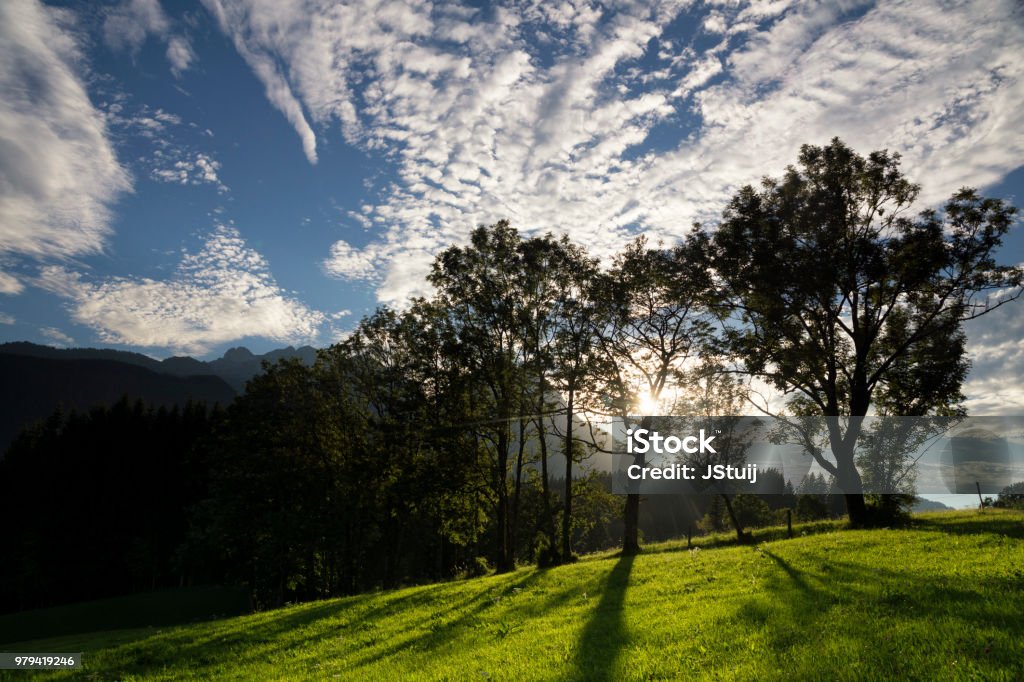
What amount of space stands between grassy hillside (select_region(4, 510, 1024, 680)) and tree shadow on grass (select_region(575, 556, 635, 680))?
0.06 metres

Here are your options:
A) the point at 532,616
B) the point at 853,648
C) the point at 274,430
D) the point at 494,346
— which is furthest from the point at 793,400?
the point at 274,430

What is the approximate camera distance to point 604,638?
1180cm

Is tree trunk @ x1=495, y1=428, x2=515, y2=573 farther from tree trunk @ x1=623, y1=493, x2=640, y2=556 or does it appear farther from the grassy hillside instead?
the grassy hillside

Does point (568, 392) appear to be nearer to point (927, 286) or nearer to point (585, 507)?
point (585, 507)

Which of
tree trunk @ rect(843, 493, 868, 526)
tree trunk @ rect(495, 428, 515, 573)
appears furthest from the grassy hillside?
tree trunk @ rect(495, 428, 515, 573)

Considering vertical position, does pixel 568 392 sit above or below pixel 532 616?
above

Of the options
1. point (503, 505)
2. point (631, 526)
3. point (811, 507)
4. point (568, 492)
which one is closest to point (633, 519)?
point (631, 526)

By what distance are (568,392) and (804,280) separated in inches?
658

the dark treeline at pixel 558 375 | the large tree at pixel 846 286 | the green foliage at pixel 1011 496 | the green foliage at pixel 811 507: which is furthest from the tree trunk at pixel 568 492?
the green foliage at pixel 1011 496

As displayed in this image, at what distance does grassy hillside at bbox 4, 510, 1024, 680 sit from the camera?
28.1ft

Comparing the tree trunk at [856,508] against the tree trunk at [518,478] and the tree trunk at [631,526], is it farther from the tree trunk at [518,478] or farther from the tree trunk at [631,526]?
the tree trunk at [518,478]

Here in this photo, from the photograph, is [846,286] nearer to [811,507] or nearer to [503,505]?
[503,505]

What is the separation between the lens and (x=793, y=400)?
134 feet

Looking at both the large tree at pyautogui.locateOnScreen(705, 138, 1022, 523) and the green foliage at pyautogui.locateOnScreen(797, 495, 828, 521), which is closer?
the large tree at pyautogui.locateOnScreen(705, 138, 1022, 523)
